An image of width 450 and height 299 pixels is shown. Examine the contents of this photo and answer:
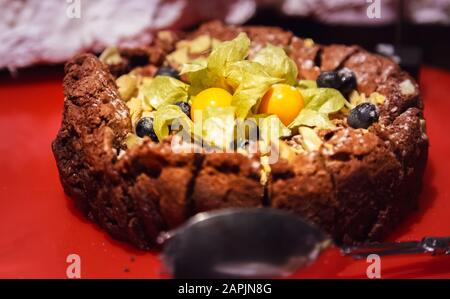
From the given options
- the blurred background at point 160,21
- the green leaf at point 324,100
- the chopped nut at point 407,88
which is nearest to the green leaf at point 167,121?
the green leaf at point 324,100

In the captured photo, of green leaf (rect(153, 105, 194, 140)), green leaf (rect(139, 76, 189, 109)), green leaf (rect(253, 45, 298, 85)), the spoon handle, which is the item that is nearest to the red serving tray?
the spoon handle

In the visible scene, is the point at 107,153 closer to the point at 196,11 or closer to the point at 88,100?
the point at 88,100

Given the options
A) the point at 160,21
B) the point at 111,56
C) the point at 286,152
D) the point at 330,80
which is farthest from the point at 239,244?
the point at 160,21

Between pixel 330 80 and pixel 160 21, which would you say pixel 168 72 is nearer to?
pixel 330 80

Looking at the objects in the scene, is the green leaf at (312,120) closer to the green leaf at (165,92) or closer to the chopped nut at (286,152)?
the chopped nut at (286,152)

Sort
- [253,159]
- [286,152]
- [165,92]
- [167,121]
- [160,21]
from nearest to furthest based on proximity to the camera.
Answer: [253,159], [286,152], [167,121], [165,92], [160,21]

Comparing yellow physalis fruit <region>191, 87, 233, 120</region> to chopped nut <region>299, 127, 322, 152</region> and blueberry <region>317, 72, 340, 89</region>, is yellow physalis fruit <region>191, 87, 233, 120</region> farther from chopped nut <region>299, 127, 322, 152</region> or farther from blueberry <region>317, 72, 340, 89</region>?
blueberry <region>317, 72, 340, 89</region>
